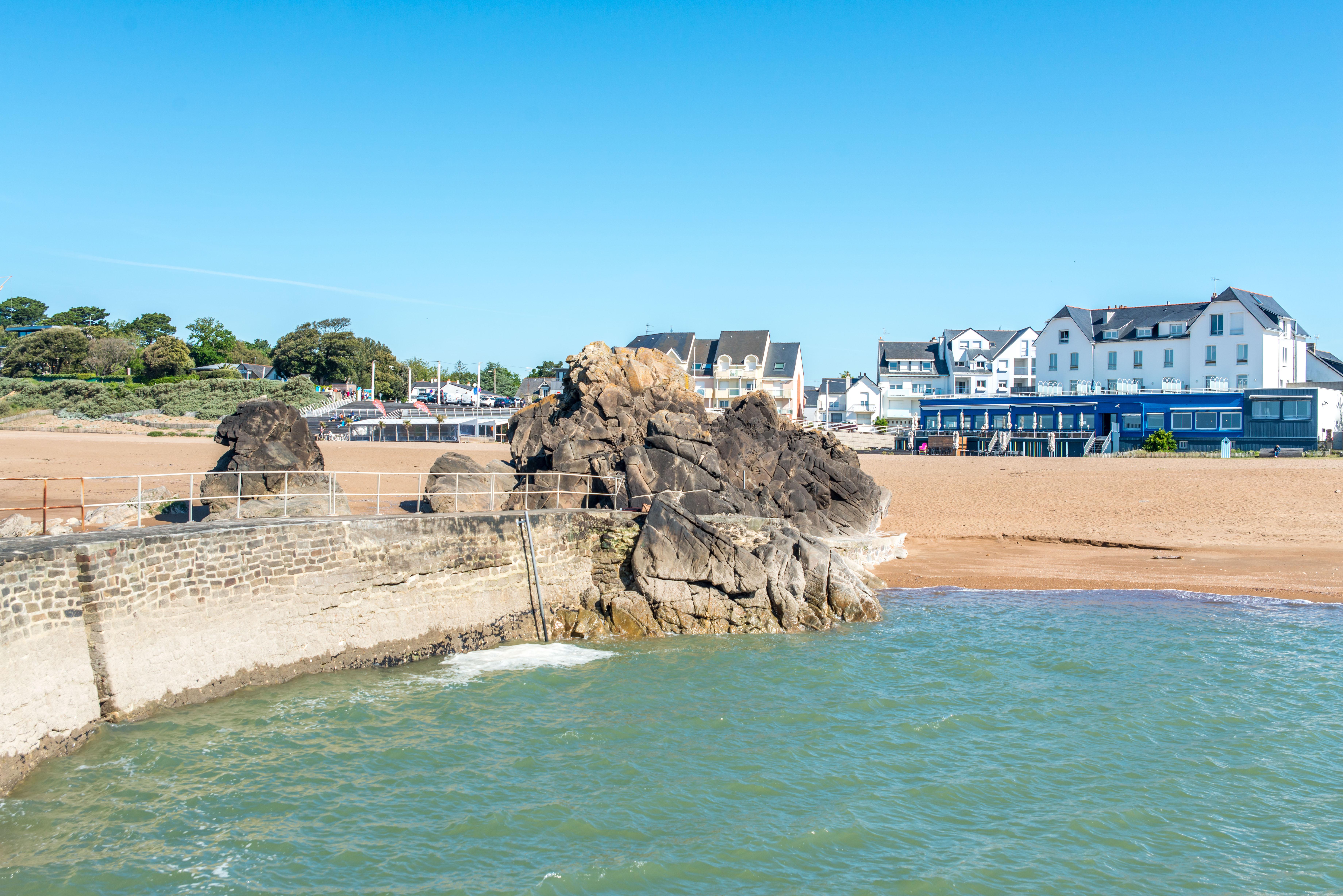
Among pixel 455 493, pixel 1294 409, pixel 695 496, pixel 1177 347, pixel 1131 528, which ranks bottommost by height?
pixel 1131 528

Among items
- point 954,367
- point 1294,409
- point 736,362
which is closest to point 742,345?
point 736,362

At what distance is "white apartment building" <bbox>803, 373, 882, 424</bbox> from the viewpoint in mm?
79438

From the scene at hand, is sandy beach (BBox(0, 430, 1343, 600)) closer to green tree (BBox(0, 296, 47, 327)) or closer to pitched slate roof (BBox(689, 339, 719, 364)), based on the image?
pitched slate roof (BBox(689, 339, 719, 364))

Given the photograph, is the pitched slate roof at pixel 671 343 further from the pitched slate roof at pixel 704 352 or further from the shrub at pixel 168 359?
the shrub at pixel 168 359

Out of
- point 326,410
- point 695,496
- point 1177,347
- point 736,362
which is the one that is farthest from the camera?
point 736,362

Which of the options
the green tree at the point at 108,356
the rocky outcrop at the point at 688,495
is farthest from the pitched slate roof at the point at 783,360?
the green tree at the point at 108,356

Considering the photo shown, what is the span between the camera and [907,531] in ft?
84.7

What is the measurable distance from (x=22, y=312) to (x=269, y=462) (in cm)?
8745

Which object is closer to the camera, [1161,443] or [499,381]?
[1161,443]

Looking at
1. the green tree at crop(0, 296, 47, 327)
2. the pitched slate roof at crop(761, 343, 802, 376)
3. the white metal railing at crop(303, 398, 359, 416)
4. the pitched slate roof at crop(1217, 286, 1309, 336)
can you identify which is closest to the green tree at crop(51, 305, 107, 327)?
the green tree at crop(0, 296, 47, 327)

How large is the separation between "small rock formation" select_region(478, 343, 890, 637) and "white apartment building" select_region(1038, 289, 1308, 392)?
3974 cm

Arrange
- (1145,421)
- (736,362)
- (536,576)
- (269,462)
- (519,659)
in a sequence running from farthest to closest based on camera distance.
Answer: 1. (736,362)
2. (1145,421)
3. (269,462)
4. (536,576)
5. (519,659)

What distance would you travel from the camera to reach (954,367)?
2876 inches

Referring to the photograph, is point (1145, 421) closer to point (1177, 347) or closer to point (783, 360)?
point (1177, 347)
